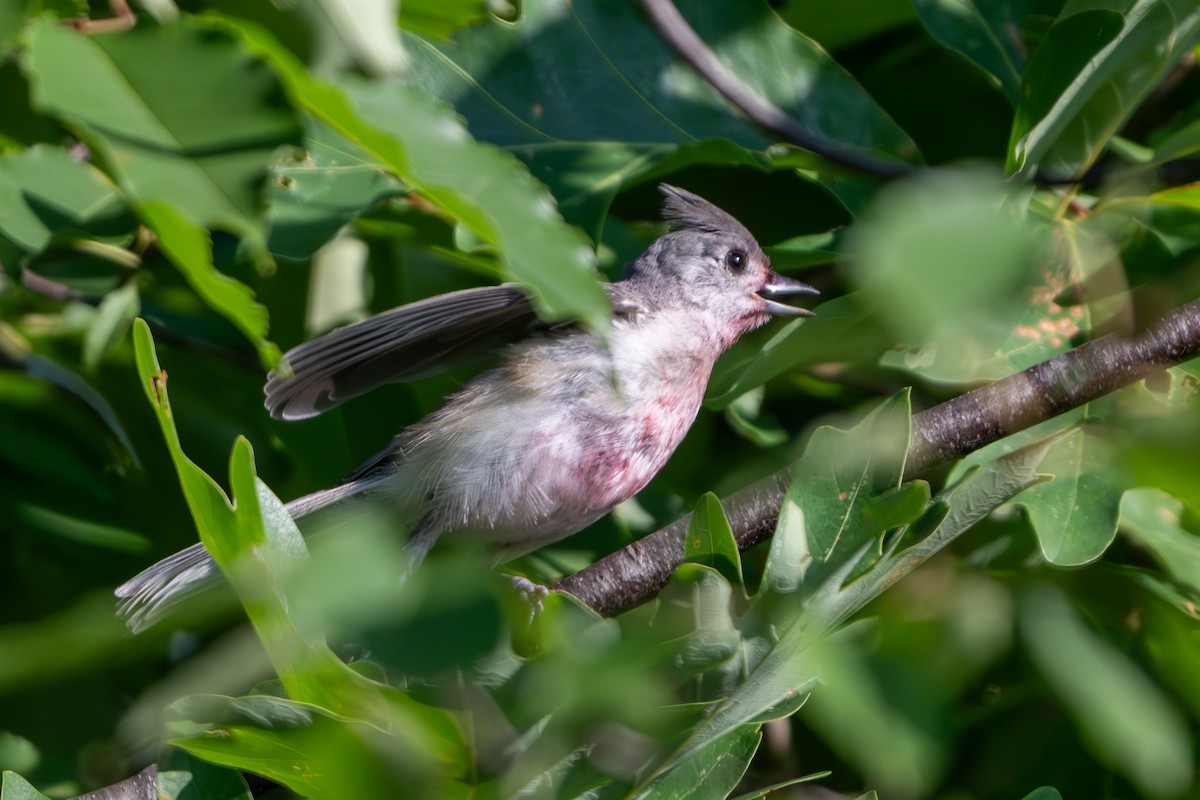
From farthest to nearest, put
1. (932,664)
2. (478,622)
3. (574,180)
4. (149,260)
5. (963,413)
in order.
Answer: (149,260), (574,180), (963,413), (932,664), (478,622)

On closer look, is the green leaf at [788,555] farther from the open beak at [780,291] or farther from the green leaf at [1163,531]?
the open beak at [780,291]

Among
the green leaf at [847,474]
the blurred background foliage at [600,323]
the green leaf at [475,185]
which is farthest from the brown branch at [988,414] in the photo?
the green leaf at [475,185]

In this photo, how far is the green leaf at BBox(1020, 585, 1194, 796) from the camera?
1.64 meters

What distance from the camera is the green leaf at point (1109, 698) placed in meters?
1.64

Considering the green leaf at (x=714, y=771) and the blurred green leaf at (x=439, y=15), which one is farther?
the blurred green leaf at (x=439, y=15)

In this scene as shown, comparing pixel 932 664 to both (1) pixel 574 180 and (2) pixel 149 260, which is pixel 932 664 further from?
(2) pixel 149 260

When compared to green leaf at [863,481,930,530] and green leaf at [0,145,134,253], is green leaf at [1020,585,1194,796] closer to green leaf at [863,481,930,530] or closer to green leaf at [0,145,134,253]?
green leaf at [863,481,930,530]

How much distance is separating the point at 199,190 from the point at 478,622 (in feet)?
1.57

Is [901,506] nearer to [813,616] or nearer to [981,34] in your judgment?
[813,616]

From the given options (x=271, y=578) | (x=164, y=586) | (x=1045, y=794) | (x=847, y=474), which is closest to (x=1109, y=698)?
(x=1045, y=794)

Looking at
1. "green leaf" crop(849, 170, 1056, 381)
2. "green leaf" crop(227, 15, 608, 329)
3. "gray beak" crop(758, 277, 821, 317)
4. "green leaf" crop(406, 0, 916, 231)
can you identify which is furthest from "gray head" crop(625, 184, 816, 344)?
"green leaf" crop(849, 170, 1056, 381)

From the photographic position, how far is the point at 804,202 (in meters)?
Result: 2.52

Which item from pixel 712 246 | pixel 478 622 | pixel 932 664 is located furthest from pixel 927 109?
pixel 478 622

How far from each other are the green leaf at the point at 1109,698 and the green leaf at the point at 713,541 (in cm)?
57
